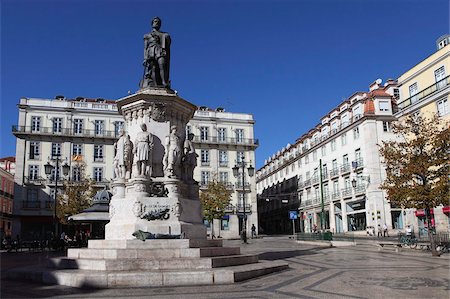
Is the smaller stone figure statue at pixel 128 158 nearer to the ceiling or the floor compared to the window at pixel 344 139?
nearer to the floor

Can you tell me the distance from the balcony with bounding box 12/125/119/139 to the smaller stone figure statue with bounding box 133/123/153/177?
4571 centimetres

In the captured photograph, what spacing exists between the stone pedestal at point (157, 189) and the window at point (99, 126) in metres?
44.9

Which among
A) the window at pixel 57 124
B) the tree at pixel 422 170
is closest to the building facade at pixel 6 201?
the window at pixel 57 124

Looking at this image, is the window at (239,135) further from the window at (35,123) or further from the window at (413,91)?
the window at (35,123)

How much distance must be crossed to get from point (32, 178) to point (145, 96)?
153ft

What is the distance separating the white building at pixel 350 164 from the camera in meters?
45.6

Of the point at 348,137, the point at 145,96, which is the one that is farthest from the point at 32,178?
the point at 145,96

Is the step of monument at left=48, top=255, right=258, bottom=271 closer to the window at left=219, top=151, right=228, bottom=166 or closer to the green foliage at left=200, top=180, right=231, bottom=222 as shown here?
the green foliage at left=200, top=180, right=231, bottom=222

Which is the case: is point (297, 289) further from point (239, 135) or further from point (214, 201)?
point (239, 135)

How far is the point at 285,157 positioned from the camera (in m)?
76.9

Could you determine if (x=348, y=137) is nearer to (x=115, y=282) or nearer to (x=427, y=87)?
(x=427, y=87)

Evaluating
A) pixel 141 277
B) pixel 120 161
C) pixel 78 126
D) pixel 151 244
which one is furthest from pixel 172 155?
pixel 78 126

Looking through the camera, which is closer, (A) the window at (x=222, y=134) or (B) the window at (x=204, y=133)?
(B) the window at (x=204, y=133)

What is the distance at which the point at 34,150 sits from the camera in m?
53.8
